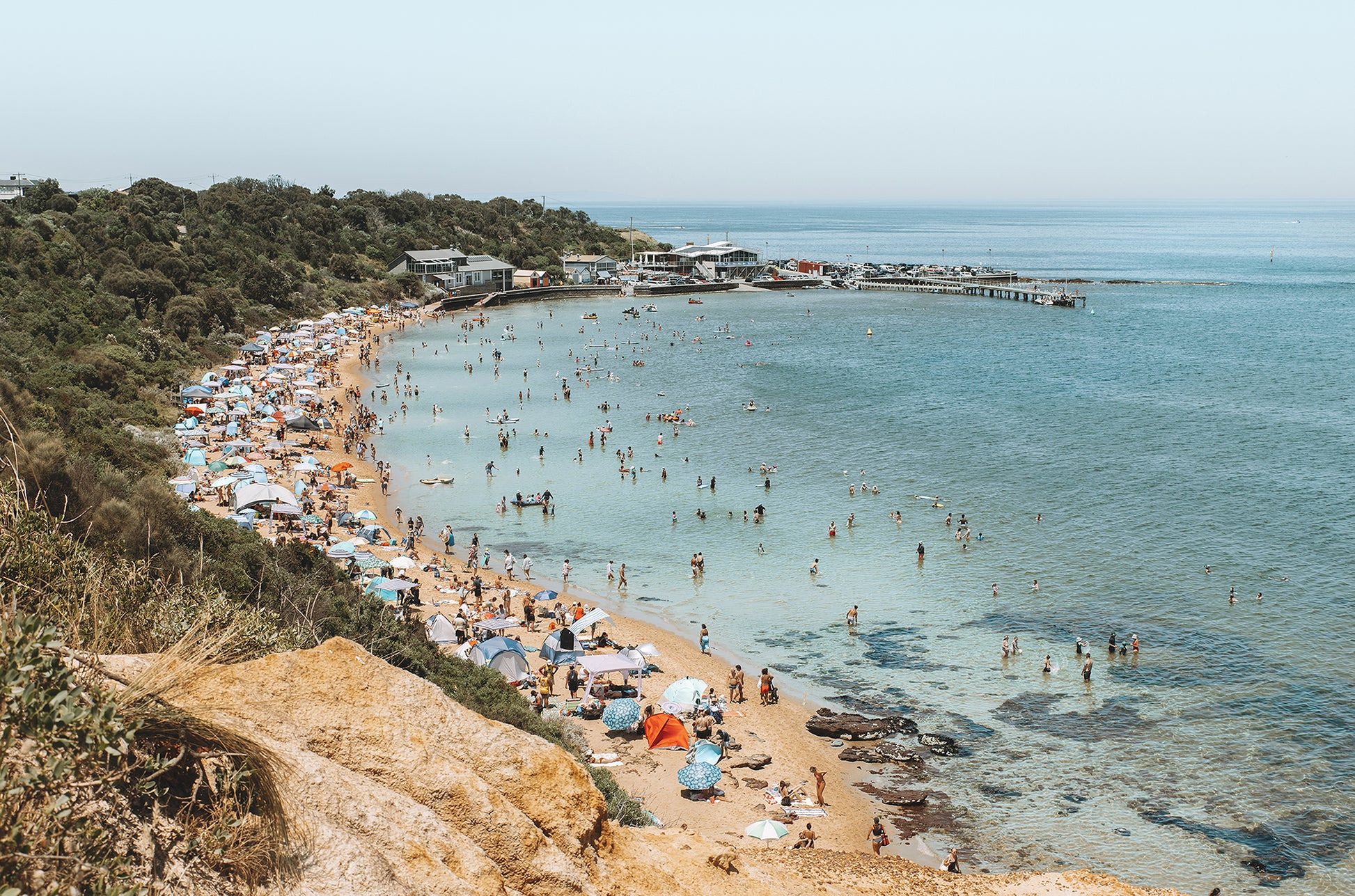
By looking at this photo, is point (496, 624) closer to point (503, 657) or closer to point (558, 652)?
point (558, 652)

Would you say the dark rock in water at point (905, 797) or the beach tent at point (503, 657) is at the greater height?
the beach tent at point (503, 657)

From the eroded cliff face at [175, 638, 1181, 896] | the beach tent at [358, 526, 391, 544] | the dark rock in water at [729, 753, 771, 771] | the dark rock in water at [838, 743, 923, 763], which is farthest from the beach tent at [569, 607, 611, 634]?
the eroded cliff face at [175, 638, 1181, 896]

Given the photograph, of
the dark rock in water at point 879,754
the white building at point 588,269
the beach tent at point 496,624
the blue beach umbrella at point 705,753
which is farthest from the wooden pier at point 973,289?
the blue beach umbrella at point 705,753

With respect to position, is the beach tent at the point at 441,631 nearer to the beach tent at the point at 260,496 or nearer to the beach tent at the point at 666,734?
the beach tent at the point at 666,734

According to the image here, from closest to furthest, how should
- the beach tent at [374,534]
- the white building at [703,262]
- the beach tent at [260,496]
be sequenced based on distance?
the beach tent at [260,496] < the beach tent at [374,534] < the white building at [703,262]

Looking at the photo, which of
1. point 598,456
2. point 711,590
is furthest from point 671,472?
point 711,590

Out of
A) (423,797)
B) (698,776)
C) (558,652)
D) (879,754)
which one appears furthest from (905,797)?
(423,797)

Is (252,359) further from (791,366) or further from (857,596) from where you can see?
(857,596)
